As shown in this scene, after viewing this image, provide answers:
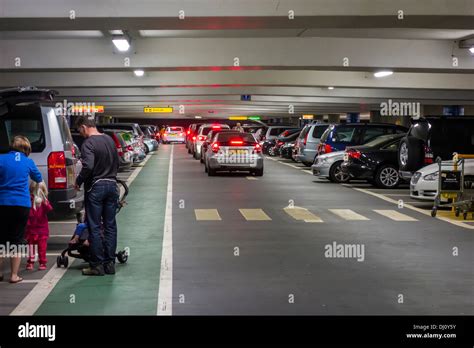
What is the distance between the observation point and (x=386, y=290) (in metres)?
9.55

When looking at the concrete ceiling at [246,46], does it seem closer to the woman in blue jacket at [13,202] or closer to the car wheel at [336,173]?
the car wheel at [336,173]

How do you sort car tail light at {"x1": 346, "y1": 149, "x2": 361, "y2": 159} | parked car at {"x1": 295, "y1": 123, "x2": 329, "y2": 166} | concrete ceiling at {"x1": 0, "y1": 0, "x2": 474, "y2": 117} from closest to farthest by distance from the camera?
concrete ceiling at {"x1": 0, "y1": 0, "x2": 474, "y2": 117}, car tail light at {"x1": 346, "y1": 149, "x2": 361, "y2": 159}, parked car at {"x1": 295, "y1": 123, "x2": 329, "y2": 166}

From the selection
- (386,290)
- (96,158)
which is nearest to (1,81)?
(96,158)

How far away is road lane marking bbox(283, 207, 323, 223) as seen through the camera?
1658 cm

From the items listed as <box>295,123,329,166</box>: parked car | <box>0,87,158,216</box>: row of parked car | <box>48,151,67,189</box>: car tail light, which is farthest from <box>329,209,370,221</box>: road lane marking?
<box>295,123,329,166</box>: parked car

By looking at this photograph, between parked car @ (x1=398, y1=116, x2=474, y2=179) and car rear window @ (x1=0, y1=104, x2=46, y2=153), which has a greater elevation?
car rear window @ (x1=0, y1=104, x2=46, y2=153)

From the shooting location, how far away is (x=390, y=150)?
966 inches

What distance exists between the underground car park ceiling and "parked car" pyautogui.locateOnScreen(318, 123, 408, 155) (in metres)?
0.06

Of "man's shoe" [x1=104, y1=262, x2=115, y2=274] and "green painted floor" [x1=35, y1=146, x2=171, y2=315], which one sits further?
"man's shoe" [x1=104, y1=262, x2=115, y2=274]

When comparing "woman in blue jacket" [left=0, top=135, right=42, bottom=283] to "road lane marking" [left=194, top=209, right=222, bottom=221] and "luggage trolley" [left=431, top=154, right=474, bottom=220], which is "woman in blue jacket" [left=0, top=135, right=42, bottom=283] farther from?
"luggage trolley" [left=431, top=154, right=474, bottom=220]

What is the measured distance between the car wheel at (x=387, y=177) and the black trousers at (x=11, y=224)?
15.5m

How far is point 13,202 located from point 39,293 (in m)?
1.34

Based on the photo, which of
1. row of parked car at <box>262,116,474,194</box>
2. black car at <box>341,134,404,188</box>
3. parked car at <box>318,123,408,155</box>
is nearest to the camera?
row of parked car at <box>262,116,474,194</box>

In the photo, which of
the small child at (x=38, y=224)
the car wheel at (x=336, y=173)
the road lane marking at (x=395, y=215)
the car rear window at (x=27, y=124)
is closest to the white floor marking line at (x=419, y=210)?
the road lane marking at (x=395, y=215)
